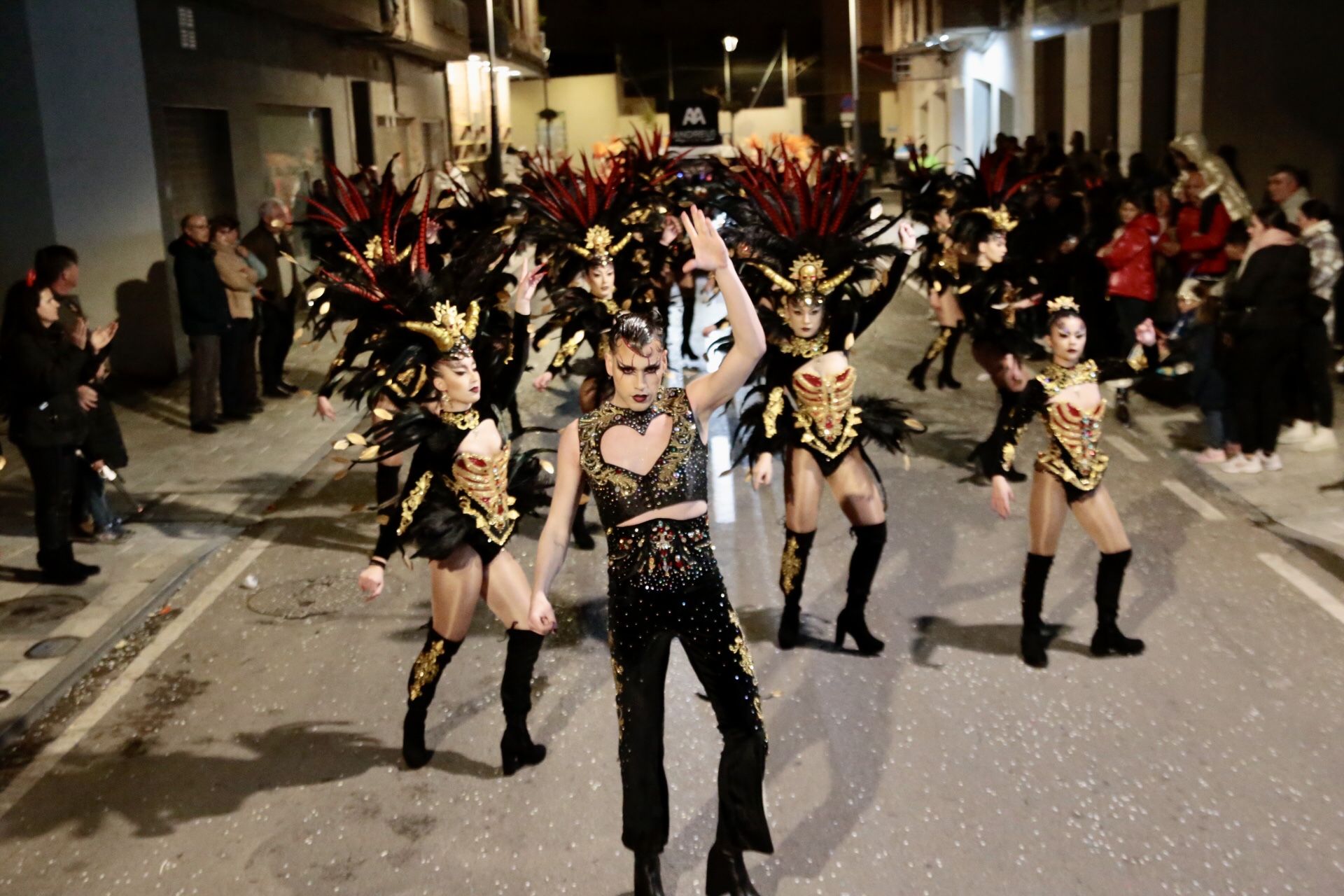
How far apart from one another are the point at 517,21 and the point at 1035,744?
3716 centimetres

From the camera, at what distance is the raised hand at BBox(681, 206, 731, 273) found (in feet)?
15.8

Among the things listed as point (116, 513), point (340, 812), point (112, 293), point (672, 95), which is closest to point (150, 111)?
point (112, 293)

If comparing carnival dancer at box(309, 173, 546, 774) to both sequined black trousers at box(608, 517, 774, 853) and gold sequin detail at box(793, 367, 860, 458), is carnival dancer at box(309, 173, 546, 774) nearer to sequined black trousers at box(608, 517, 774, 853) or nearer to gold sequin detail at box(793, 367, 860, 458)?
sequined black trousers at box(608, 517, 774, 853)

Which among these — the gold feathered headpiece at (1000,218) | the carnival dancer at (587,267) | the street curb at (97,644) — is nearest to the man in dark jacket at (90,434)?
the street curb at (97,644)

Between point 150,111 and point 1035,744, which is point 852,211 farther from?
point 150,111

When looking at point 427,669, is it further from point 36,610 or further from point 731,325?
point 36,610

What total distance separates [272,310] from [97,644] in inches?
285

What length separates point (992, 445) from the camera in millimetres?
7000

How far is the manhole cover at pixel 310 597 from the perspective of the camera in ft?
27.2

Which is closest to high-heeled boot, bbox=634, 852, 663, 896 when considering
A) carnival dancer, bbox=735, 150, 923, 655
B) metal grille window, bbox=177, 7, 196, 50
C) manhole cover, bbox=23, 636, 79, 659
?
carnival dancer, bbox=735, 150, 923, 655

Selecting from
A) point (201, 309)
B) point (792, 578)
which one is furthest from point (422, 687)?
point (201, 309)

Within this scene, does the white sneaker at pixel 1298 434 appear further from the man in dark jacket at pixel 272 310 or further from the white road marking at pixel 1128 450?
the man in dark jacket at pixel 272 310

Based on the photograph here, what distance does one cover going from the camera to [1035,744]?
604 cm

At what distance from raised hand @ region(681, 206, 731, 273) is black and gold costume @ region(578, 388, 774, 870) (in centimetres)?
57
